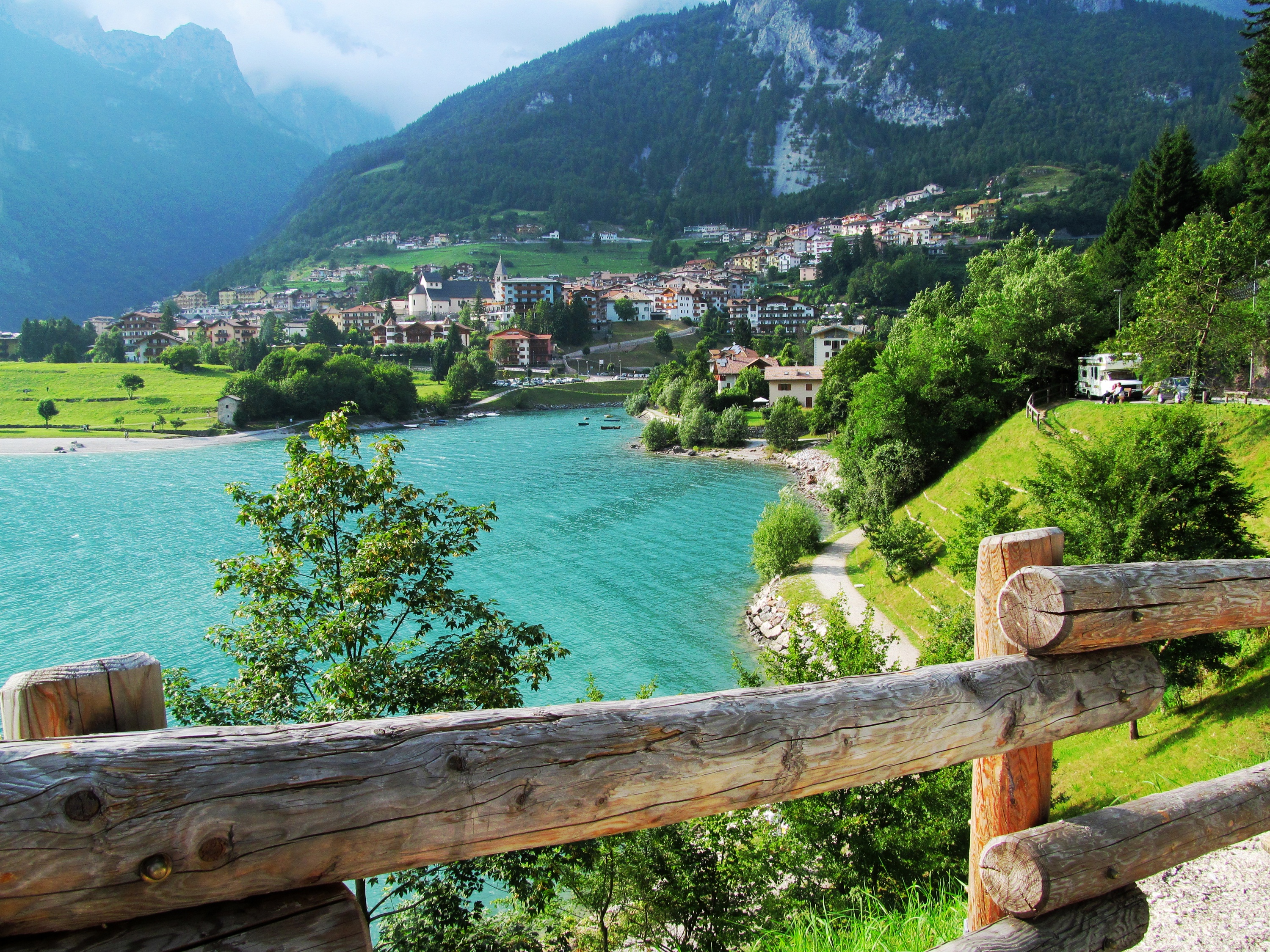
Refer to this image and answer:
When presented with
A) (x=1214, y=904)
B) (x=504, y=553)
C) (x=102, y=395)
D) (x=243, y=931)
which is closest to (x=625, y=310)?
(x=102, y=395)

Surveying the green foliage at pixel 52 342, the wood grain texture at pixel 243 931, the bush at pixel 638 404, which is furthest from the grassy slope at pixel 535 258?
the wood grain texture at pixel 243 931

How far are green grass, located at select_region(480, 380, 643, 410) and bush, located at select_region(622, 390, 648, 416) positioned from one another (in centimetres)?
1290

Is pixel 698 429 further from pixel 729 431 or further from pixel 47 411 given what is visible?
pixel 47 411

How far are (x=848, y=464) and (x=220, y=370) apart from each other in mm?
83915

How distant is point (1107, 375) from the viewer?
95.9 feet

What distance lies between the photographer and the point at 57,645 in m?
22.5

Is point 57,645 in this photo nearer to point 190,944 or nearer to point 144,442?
point 190,944

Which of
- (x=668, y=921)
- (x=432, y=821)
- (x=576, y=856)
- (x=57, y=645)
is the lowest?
(x=57, y=645)

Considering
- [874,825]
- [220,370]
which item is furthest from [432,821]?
[220,370]

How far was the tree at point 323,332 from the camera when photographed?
351 ft

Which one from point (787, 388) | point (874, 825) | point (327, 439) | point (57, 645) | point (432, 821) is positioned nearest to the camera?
point (432, 821)

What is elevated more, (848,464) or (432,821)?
(432,821)

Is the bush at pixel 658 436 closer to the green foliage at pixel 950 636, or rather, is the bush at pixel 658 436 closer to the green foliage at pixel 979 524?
the green foliage at pixel 979 524

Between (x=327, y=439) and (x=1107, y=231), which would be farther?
(x=1107, y=231)
